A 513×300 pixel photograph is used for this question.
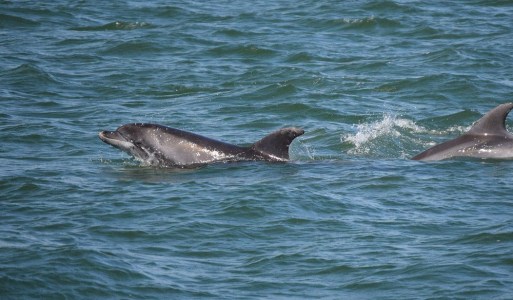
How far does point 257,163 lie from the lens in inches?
674

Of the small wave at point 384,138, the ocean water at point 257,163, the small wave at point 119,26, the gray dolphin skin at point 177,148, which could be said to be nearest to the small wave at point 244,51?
the ocean water at point 257,163

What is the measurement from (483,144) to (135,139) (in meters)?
5.89

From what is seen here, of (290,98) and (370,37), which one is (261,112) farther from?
(370,37)

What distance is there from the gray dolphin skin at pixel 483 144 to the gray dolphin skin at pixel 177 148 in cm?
276

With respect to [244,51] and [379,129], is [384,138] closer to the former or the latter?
[379,129]

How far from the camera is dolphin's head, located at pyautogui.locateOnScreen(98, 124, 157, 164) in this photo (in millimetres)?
17188

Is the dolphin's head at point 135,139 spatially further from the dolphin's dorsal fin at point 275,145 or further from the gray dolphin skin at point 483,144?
the gray dolphin skin at point 483,144

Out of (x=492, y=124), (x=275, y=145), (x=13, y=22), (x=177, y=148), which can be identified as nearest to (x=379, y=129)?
(x=492, y=124)

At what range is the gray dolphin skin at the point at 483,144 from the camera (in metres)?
17.5

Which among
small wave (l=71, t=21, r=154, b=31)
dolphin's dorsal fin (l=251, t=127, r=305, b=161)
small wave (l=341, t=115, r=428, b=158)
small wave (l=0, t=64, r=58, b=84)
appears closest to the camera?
dolphin's dorsal fin (l=251, t=127, r=305, b=161)

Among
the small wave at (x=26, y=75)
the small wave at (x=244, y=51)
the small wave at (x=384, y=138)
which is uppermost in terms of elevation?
the small wave at (x=244, y=51)

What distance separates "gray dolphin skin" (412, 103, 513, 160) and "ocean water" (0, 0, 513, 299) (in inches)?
13.5

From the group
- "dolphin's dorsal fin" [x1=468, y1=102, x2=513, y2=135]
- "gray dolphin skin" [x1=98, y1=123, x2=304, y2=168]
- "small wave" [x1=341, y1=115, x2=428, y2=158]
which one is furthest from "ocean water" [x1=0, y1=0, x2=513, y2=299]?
"dolphin's dorsal fin" [x1=468, y1=102, x2=513, y2=135]

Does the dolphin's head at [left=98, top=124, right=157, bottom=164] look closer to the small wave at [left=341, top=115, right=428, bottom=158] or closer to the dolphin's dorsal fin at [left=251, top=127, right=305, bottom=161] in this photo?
the dolphin's dorsal fin at [left=251, top=127, right=305, bottom=161]
